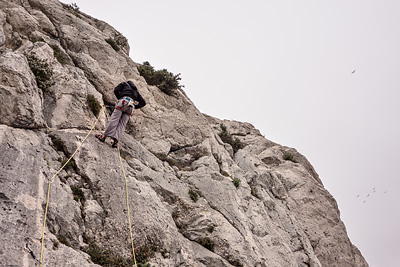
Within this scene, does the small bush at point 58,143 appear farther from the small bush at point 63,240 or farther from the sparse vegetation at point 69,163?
the small bush at point 63,240

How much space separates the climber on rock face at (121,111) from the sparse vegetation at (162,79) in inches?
256

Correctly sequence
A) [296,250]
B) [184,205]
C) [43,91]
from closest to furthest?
[43,91]
[184,205]
[296,250]

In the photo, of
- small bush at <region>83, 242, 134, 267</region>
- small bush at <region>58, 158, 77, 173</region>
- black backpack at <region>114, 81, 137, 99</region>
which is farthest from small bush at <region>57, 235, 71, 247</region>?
black backpack at <region>114, 81, 137, 99</region>

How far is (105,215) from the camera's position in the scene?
9469 millimetres

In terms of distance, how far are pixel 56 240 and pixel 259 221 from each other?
37.7 ft

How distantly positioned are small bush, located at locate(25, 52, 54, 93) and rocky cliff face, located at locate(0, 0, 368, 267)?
53 millimetres

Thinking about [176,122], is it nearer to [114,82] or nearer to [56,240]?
[114,82]

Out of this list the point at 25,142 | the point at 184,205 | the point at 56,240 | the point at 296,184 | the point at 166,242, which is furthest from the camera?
the point at 296,184

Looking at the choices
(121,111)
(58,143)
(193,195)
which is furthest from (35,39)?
(193,195)

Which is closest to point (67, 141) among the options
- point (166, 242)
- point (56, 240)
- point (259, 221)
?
point (56, 240)

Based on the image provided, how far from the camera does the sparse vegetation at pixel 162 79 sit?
20422 mm

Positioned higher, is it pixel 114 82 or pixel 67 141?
pixel 114 82

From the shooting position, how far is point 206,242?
11930mm

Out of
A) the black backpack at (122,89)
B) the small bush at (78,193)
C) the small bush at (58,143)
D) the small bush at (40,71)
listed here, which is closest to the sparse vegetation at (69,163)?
the small bush at (58,143)
